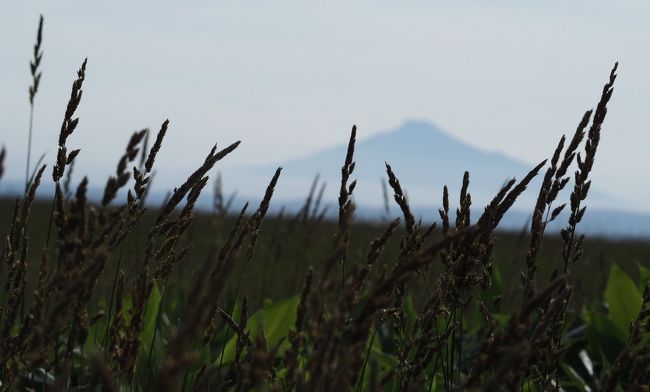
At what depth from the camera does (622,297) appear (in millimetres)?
4387

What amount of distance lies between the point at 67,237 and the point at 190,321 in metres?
0.59

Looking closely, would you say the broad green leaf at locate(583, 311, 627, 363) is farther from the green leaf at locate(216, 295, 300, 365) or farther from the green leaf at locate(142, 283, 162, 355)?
the green leaf at locate(142, 283, 162, 355)

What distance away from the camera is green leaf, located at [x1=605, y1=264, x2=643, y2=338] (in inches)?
171

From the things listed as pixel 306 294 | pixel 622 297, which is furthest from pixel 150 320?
pixel 306 294

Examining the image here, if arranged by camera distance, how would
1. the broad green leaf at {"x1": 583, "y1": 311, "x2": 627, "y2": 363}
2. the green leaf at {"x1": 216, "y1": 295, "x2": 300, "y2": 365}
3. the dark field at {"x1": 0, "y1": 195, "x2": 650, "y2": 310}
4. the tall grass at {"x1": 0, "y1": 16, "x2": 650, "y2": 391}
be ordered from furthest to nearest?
the dark field at {"x1": 0, "y1": 195, "x2": 650, "y2": 310} < the broad green leaf at {"x1": 583, "y1": 311, "x2": 627, "y2": 363} < the green leaf at {"x1": 216, "y1": 295, "x2": 300, "y2": 365} < the tall grass at {"x1": 0, "y1": 16, "x2": 650, "y2": 391}

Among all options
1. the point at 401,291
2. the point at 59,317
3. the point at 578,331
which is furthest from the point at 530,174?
the point at 578,331

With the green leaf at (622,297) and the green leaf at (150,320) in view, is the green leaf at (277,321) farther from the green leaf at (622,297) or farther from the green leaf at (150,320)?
the green leaf at (622,297)

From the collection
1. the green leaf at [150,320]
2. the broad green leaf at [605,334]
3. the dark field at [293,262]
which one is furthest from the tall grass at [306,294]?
the dark field at [293,262]

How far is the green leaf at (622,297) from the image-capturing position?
4.33 metres

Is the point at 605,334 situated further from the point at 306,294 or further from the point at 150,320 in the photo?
the point at 306,294

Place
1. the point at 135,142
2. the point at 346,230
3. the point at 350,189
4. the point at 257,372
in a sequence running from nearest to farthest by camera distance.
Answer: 1. the point at 257,372
2. the point at 135,142
3. the point at 346,230
4. the point at 350,189

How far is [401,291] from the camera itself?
1982 millimetres

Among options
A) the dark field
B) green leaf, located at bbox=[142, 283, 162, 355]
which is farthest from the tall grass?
the dark field

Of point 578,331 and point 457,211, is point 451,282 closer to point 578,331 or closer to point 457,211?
point 457,211
